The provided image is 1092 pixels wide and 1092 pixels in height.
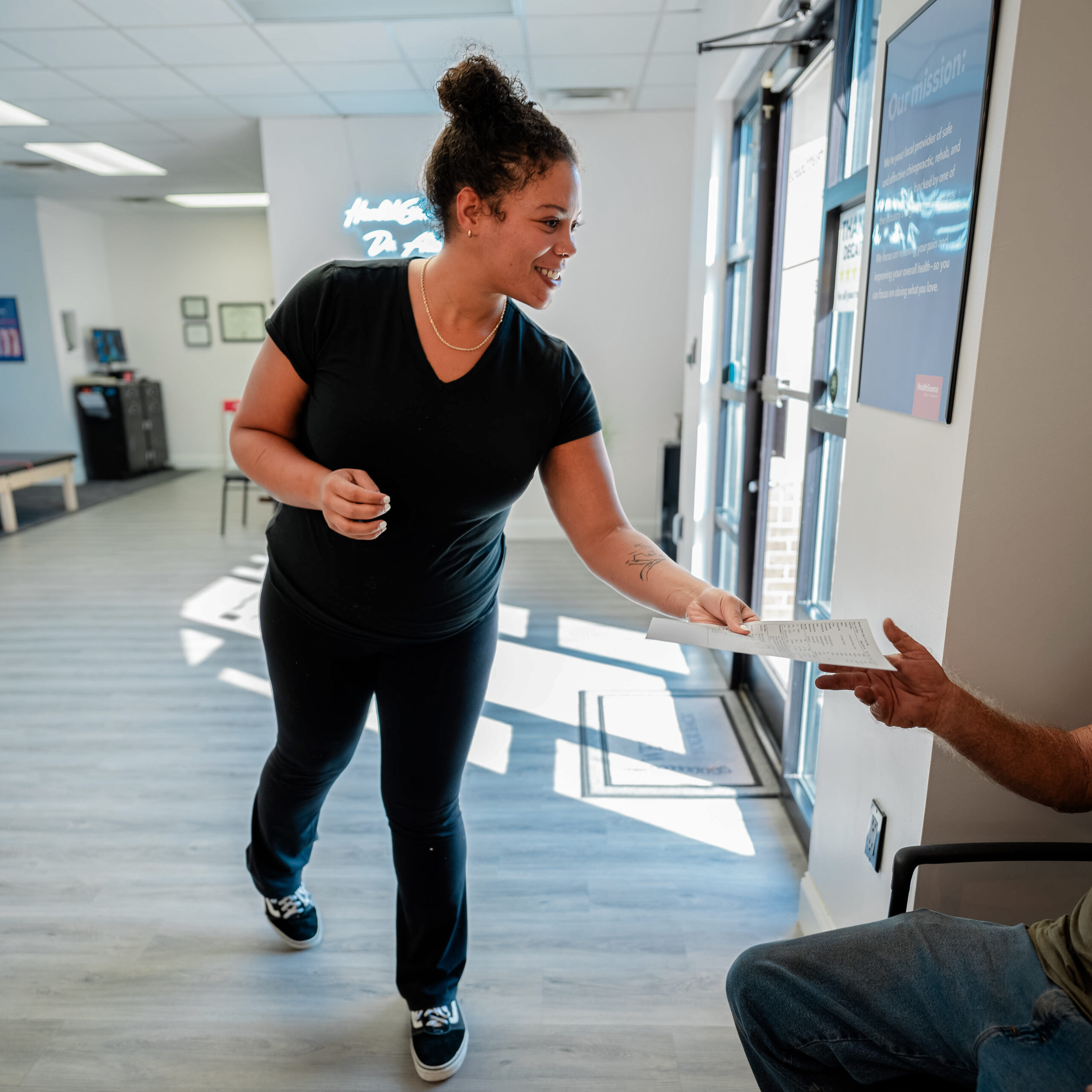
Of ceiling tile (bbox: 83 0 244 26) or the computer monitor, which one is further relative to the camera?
the computer monitor

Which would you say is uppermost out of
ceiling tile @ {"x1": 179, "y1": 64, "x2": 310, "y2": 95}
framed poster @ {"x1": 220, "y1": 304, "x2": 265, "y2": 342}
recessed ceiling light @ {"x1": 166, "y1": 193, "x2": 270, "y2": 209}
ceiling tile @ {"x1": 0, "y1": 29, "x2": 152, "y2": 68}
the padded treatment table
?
ceiling tile @ {"x1": 179, "y1": 64, "x2": 310, "y2": 95}

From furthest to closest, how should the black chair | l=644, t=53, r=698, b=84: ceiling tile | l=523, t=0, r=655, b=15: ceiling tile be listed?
the black chair < l=644, t=53, r=698, b=84: ceiling tile < l=523, t=0, r=655, b=15: ceiling tile

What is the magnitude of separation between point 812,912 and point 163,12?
4258mm

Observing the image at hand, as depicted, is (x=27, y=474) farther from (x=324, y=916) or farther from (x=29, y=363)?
(x=324, y=916)

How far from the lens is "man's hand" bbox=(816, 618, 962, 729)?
1.10m

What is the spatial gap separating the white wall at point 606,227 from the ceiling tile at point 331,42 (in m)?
1.12

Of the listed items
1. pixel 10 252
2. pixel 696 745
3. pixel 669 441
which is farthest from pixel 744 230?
pixel 10 252

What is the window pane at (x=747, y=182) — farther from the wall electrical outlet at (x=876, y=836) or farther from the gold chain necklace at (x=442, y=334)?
the wall electrical outlet at (x=876, y=836)

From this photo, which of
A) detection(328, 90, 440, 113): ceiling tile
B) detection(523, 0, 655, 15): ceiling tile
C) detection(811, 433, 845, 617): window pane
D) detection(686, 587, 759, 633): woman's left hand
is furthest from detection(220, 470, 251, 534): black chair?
detection(686, 587, 759, 633): woman's left hand

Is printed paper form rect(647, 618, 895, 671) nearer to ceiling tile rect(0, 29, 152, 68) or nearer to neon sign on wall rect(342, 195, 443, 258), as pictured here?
ceiling tile rect(0, 29, 152, 68)

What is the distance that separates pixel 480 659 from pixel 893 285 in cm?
95

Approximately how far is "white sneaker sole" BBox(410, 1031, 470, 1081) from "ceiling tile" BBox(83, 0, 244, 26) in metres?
4.00

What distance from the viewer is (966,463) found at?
1.13 metres

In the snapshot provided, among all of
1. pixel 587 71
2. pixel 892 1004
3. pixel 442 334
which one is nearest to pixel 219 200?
pixel 587 71
